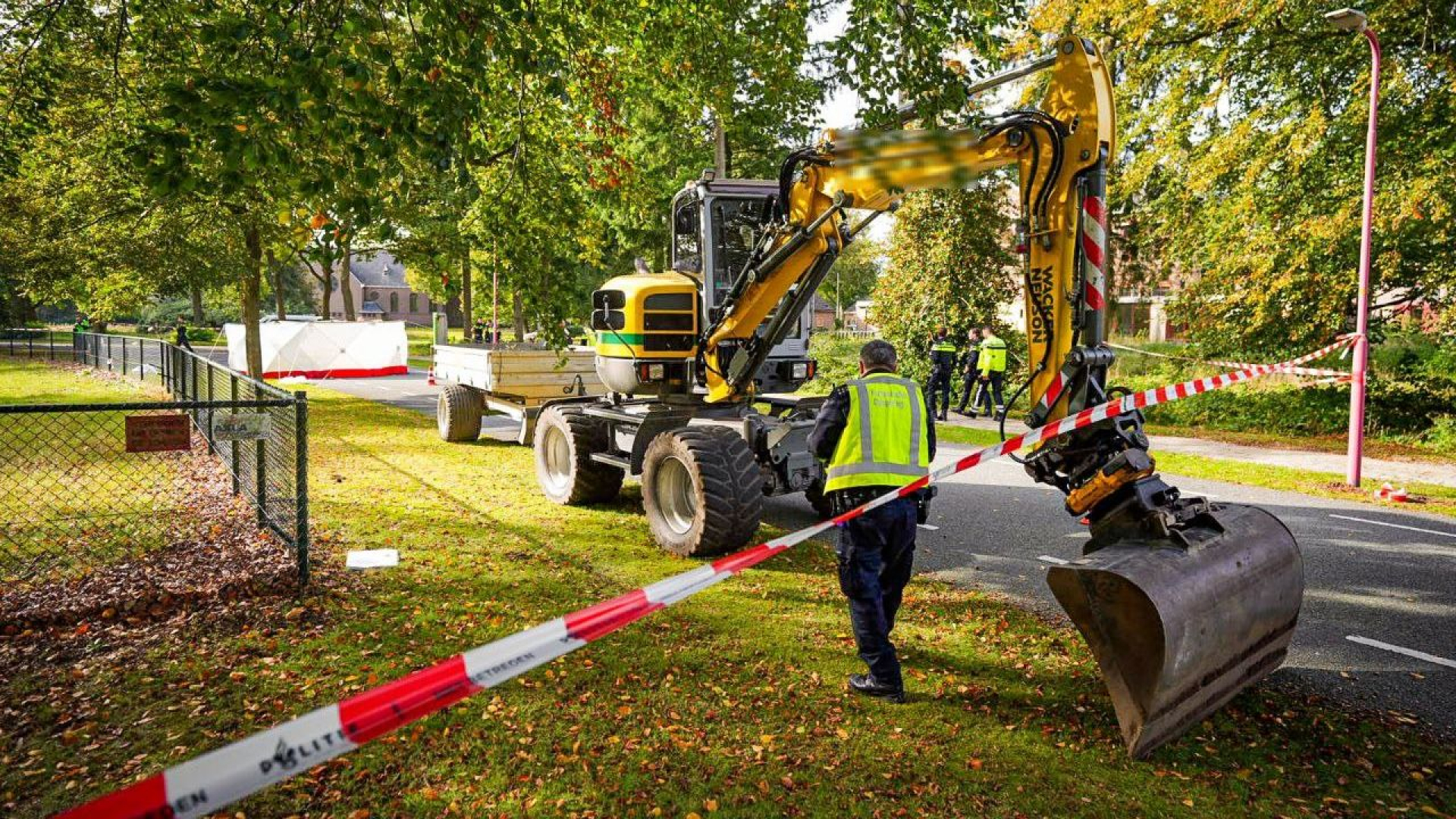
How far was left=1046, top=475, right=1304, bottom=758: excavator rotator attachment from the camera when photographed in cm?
384

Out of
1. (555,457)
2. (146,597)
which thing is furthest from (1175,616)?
(555,457)

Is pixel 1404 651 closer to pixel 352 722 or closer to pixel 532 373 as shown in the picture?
pixel 352 722

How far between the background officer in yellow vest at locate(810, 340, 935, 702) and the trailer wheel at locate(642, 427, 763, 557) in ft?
6.63

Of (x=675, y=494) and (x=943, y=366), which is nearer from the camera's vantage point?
(x=675, y=494)

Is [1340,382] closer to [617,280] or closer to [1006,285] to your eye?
[1006,285]

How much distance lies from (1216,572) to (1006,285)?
1667 centimetres

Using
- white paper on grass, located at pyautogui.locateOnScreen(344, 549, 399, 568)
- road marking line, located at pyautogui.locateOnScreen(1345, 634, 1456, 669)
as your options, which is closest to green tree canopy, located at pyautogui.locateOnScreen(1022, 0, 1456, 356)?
road marking line, located at pyautogui.locateOnScreen(1345, 634, 1456, 669)

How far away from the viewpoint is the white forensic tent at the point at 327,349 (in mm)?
24734

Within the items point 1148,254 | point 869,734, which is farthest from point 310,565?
point 1148,254

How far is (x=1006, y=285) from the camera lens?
19.9m

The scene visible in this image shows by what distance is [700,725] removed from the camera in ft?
13.8

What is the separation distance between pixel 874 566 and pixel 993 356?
12659 millimetres

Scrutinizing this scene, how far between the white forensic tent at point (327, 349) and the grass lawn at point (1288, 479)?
20169 mm

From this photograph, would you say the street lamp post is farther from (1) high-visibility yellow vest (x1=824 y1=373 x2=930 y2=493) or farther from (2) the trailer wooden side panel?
(2) the trailer wooden side panel
